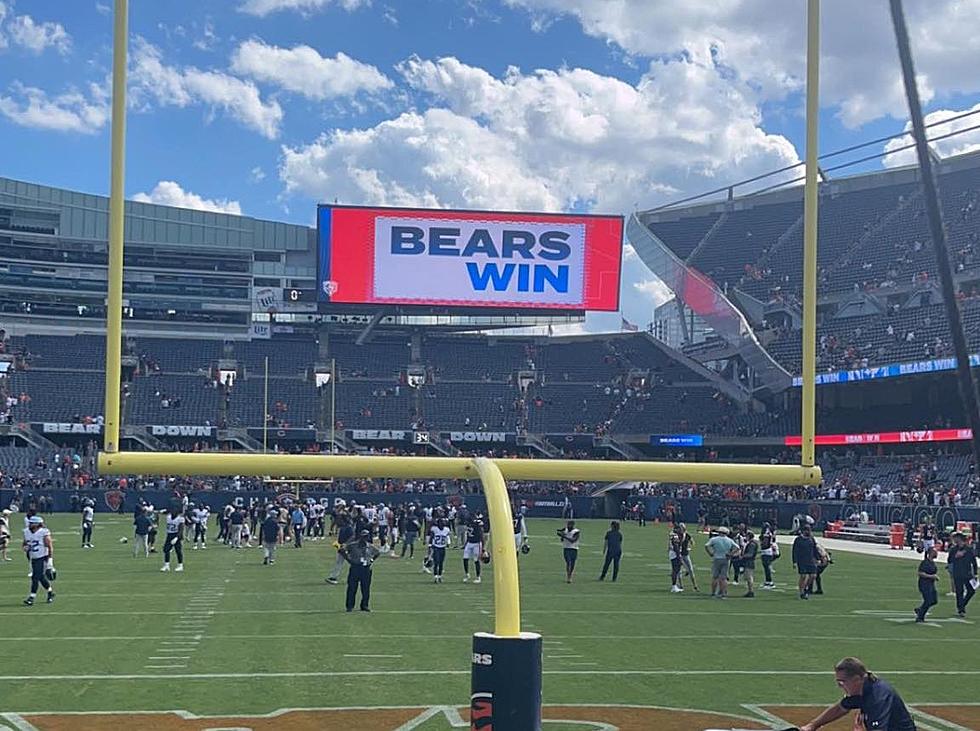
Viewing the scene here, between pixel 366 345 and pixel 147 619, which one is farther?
pixel 366 345

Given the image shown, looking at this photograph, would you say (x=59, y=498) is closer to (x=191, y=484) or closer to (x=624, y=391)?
(x=191, y=484)

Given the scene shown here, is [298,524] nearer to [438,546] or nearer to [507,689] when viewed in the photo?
[438,546]

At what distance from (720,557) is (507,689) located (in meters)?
15.3

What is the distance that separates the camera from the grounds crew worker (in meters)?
6.30

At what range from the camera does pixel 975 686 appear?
1151cm

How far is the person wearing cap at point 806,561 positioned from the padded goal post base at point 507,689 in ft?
52.0

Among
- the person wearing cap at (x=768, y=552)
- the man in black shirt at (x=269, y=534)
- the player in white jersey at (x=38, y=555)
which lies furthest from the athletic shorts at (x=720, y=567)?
the player in white jersey at (x=38, y=555)

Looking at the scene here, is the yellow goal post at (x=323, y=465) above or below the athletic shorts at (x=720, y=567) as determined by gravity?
above

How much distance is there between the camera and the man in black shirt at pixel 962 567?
55.4 feet

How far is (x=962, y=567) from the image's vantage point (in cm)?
1691

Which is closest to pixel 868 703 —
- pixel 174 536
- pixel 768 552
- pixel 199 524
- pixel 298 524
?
pixel 768 552

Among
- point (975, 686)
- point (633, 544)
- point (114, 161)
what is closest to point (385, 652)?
point (975, 686)

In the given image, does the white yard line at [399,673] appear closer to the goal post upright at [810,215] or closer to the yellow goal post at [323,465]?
the goal post upright at [810,215]

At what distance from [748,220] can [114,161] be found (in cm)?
5475
